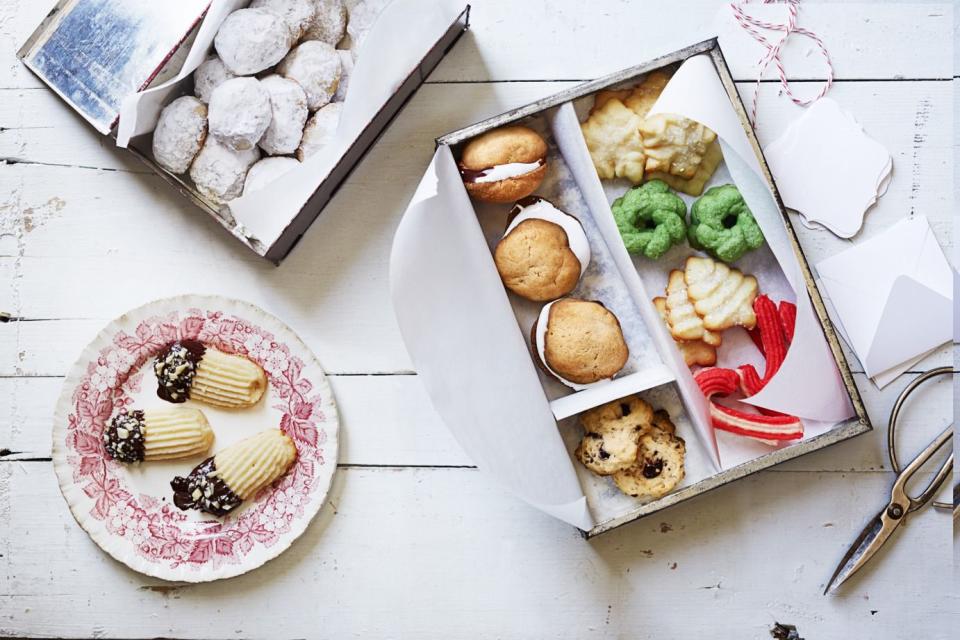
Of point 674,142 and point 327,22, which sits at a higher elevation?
point 327,22

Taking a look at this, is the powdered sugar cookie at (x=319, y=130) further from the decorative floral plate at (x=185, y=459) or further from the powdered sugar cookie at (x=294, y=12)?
the decorative floral plate at (x=185, y=459)

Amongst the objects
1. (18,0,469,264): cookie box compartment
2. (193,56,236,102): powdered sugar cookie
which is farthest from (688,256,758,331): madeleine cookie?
(193,56,236,102): powdered sugar cookie

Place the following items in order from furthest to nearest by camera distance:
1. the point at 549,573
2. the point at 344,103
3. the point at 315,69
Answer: the point at 549,573 → the point at 315,69 → the point at 344,103

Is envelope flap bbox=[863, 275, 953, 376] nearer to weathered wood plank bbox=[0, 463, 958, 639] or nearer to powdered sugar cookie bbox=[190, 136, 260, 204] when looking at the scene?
weathered wood plank bbox=[0, 463, 958, 639]

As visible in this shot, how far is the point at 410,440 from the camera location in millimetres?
1316

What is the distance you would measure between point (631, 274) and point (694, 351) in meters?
0.17

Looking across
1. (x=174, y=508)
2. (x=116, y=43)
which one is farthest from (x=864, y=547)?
(x=116, y=43)

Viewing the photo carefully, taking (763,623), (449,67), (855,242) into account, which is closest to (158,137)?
(449,67)

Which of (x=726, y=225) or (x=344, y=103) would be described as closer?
(x=344, y=103)

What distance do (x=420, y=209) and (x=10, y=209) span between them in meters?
0.75

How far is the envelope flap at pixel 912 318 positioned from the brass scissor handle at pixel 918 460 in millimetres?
55

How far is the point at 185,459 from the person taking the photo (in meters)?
1.29

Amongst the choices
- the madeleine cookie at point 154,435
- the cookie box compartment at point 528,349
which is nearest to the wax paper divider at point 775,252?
the cookie box compartment at point 528,349

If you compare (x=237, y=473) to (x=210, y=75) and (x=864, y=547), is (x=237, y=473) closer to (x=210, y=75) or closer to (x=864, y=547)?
(x=210, y=75)
